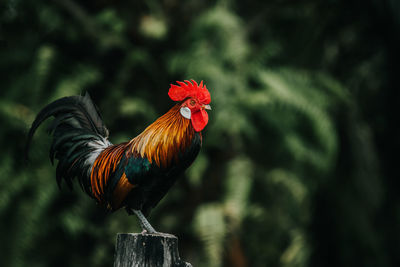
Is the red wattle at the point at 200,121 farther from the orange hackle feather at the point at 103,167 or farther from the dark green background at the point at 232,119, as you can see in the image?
the dark green background at the point at 232,119

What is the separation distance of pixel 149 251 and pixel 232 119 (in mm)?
2029

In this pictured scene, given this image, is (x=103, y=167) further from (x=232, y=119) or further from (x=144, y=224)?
(x=232, y=119)

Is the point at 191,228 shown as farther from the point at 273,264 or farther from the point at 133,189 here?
the point at 133,189

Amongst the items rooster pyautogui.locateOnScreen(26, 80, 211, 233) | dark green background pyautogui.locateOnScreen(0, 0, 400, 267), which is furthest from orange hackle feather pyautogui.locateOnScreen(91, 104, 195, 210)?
dark green background pyautogui.locateOnScreen(0, 0, 400, 267)

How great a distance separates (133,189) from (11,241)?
1.94 metres

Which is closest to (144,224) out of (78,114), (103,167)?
(103,167)

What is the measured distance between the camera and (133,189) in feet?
5.37

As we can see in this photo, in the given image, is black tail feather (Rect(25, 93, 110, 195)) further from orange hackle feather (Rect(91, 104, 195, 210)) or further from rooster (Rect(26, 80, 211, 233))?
orange hackle feather (Rect(91, 104, 195, 210))

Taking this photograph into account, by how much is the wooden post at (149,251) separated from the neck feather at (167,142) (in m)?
0.26

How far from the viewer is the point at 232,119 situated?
3.42 m

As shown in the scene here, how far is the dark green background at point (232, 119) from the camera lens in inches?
133

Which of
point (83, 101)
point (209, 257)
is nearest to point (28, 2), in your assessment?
point (83, 101)

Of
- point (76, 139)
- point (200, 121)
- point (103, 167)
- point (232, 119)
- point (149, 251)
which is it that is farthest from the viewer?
point (232, 119)

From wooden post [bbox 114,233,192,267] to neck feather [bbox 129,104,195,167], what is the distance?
0.26 meters
